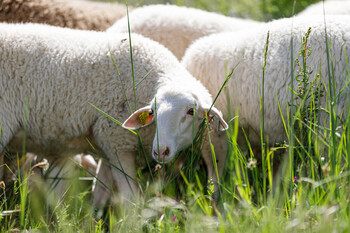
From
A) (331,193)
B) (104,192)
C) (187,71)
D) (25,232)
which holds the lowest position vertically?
(104,192)

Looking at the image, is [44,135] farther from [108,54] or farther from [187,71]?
[187,71]

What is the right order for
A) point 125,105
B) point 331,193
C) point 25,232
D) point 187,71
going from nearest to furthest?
point 331,193, point 25,232, point 125,105, point 187,71

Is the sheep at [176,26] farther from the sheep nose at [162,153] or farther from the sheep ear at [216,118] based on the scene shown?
the sheep nose at [162,153]

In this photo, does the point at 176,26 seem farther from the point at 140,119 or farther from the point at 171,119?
the point at 171,119

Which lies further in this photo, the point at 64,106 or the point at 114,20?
the point at 114,20

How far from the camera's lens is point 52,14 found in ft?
16.3

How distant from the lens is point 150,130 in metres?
3.66

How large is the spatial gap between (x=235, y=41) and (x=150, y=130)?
897 mm

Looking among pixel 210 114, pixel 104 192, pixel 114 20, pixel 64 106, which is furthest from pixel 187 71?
pixel 114 20

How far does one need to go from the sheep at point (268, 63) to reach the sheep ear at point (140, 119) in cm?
56

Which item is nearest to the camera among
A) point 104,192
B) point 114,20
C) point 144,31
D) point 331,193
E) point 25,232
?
point 331,193

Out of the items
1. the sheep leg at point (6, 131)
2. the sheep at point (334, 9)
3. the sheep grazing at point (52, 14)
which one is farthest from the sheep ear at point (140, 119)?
the sheep at point (334, 9)

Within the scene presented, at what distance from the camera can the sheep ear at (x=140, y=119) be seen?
3287 millimetres

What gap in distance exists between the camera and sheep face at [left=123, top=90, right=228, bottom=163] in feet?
10.0
